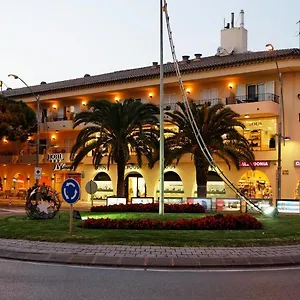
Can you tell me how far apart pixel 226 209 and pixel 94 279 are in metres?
22.0

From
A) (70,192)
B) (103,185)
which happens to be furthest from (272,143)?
(70,192)

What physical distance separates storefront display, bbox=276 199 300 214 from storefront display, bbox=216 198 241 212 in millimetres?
2558

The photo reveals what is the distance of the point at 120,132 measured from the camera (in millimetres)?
33656

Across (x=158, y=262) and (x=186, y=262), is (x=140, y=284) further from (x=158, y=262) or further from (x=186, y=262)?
(x=186, y=262)

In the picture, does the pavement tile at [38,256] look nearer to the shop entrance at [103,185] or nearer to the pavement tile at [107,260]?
the pavement tile at [107,260]

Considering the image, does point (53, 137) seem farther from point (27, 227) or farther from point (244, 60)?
point (27, 227)

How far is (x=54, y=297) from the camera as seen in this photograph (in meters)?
7.09

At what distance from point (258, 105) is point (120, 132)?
38.2 feet

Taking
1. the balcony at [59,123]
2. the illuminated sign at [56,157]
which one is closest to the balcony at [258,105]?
the balcony at [59,123]

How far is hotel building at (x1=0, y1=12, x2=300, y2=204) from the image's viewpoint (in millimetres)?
37375

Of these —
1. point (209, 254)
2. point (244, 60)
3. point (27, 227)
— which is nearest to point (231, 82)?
point (244, 60)

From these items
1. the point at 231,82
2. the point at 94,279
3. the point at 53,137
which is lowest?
the point at 94,279

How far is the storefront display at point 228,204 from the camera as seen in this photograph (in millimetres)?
29672

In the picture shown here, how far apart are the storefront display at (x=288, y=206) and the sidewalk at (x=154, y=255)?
1670 centimetres
